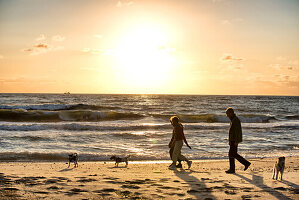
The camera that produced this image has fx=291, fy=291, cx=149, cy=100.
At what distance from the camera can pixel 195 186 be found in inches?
247

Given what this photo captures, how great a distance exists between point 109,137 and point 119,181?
10670 millimetres

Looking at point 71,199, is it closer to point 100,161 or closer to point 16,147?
point 100,161

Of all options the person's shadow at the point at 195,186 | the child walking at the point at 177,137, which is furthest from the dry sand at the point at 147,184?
the child walking at the point at 177,137

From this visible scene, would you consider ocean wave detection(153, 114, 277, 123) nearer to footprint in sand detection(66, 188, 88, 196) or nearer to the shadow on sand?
the shadow on sand

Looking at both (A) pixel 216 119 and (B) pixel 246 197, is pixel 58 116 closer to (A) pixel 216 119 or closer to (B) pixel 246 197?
(A) pixel 216 119

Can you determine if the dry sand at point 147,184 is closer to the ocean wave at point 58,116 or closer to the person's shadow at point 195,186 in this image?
the person's shadow at point 195,186

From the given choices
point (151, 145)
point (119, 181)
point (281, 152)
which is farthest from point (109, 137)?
point (119, 181)

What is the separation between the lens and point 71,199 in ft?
17.3

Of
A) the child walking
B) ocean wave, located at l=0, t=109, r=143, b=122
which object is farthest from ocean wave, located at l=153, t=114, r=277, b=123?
the child walking

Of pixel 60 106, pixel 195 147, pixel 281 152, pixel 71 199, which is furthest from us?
pixel 60 106

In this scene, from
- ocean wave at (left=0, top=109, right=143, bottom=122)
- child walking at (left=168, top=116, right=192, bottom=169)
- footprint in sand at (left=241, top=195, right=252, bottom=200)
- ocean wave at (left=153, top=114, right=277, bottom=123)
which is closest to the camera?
footprint in sand at (left=241, top=195, right=252, bottom=200)

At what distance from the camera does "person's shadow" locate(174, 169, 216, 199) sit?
5586 millimetres

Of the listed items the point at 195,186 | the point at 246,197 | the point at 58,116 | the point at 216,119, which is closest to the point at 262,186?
the point at 246,197

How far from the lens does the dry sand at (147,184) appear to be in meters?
5.57
